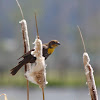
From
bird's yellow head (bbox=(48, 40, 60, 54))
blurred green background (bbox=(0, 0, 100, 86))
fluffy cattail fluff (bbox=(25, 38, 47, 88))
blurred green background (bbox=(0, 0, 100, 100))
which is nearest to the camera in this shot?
fluffy cattail fluff (bbox=(25, 38, 47, 88))

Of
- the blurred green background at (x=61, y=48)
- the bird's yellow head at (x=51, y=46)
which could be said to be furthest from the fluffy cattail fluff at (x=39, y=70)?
the blurred green background at (x=61, y=48)

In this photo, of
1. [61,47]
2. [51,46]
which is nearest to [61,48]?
[61,47]

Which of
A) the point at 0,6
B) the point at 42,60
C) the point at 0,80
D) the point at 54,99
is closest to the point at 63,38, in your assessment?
the point at 0,6

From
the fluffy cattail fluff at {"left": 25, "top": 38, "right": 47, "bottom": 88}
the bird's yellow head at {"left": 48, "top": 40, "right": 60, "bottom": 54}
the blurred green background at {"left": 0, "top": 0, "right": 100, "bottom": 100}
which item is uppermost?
the blurred green background at {"left": 0, "top": 0, "right": 100, "bottom": 100}

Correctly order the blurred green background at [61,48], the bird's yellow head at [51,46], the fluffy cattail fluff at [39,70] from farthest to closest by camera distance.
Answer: the blurred green background at [61,48]
the bird's yellow head at [51,46]
the fluffy cattail fluff at [39,70]

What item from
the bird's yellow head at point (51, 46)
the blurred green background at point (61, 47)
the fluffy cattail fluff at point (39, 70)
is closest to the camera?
the fluffy cattail fluff at point (39, 70)

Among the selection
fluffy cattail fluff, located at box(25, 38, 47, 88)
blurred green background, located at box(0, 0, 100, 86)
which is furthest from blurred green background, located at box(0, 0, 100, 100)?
fluffy cattail fluff, located at box(25, 38, 47, 88)

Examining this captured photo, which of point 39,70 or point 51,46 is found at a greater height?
point 51,46

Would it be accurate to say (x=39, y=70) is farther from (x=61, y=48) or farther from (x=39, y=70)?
(x=61, y=48)

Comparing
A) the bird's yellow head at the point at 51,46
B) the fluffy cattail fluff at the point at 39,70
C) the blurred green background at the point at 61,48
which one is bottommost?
the fluffy cattail fluff at the point at 39,70

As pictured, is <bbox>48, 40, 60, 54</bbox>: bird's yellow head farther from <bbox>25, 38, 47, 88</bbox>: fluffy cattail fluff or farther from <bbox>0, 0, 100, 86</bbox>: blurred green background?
<bbox>0, 0, 100, 86</bbox>: blurred green background

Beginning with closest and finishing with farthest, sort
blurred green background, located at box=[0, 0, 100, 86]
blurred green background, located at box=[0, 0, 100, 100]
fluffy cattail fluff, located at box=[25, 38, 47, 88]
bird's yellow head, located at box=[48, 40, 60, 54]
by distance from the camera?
fluffy cattail fluff, located at box=[25, 38, 47, 88] < bird's yellow head, located at box=[48, 40, 60, 54] < blurred green background, located at box=[0, 0, 100, 100] < blurred green background, located at box=[0, 0, 100, 86]

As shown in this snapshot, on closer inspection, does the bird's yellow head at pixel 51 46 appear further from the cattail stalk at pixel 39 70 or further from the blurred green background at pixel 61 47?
the blurred green background at pixel 61 47

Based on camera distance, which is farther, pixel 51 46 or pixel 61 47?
pixel 61 47
